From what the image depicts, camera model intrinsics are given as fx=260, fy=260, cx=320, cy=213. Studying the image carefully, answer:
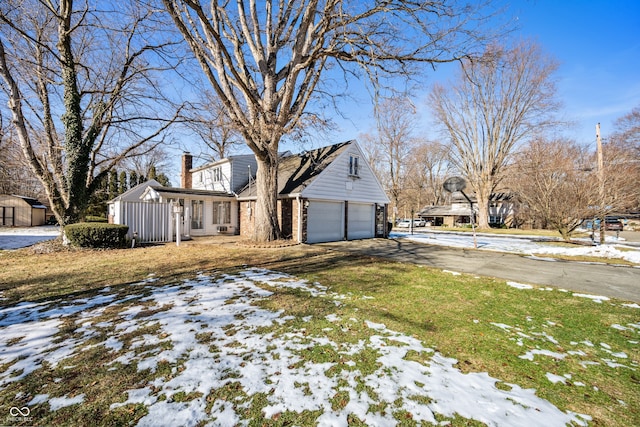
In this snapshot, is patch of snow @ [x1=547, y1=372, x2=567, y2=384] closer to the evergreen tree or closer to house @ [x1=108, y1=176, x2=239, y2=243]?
house @ [x1=108, y1=176, x2=239, y2=243]

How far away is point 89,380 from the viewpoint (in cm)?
260

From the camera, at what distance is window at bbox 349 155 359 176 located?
15816 mm

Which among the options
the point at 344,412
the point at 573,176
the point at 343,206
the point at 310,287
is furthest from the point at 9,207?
the point at 573,176

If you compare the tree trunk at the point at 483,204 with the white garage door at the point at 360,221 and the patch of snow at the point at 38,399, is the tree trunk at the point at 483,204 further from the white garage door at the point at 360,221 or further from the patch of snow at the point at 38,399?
the patch of snow at the point at 38,399

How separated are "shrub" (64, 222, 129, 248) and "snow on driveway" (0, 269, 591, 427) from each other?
7254 millimetres

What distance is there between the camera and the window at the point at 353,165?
15816 mm

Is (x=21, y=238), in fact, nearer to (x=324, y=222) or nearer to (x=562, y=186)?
(x=324, y=222)

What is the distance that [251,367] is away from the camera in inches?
112

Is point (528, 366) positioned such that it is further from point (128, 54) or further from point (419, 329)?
point (128, 54)

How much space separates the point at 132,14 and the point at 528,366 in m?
17.0

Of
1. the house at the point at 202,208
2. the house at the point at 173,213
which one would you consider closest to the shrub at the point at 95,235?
the house at the point at 173,213

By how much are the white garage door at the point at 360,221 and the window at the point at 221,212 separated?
8095 millimetres
